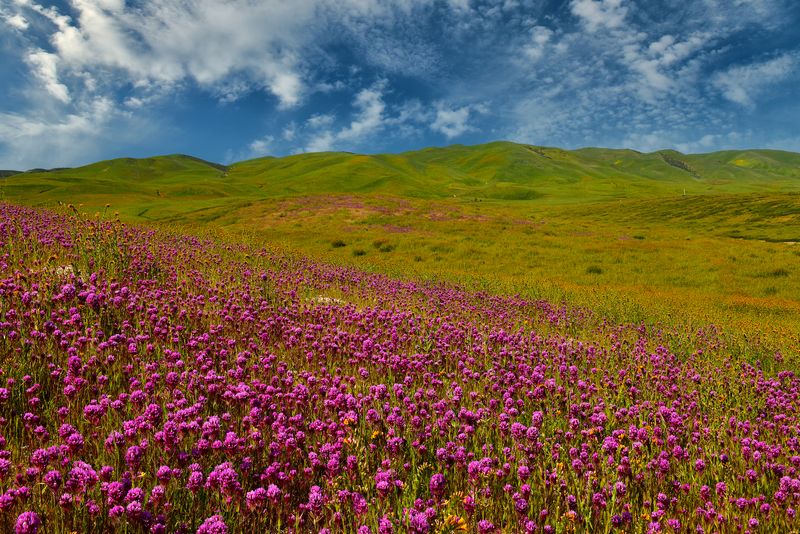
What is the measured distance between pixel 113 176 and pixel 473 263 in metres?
192

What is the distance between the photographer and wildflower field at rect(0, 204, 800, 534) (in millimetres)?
3084

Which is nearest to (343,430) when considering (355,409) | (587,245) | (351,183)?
(355,409)

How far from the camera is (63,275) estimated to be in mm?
8414

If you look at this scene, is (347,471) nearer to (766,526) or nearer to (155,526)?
(155,526)

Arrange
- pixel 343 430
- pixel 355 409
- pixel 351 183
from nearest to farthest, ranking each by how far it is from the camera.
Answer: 1. pixel 343 430
2. pixel 355 409
3. pixel 351 183

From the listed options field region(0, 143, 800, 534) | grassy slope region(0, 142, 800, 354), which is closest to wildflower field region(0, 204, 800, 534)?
field region(0, 143, 800, 534)

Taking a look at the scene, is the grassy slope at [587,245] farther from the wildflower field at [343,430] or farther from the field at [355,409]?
the wildflower field at [343,430]

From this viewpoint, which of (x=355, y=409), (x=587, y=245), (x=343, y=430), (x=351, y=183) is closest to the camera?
(x=343, y=430)

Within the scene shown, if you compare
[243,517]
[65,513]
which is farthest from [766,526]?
[65,513]

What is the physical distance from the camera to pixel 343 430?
4137 mm

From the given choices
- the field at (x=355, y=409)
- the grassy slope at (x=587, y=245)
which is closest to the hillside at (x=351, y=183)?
the grassy slope at (x=587, y=245)

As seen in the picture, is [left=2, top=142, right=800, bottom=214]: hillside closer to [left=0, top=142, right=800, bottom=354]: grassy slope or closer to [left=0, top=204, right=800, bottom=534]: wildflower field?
[left=0, top=142, right=800, bottom=354]: grassy slope

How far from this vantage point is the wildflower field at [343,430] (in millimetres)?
3084

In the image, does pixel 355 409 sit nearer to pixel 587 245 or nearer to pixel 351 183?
pixel 587 245
